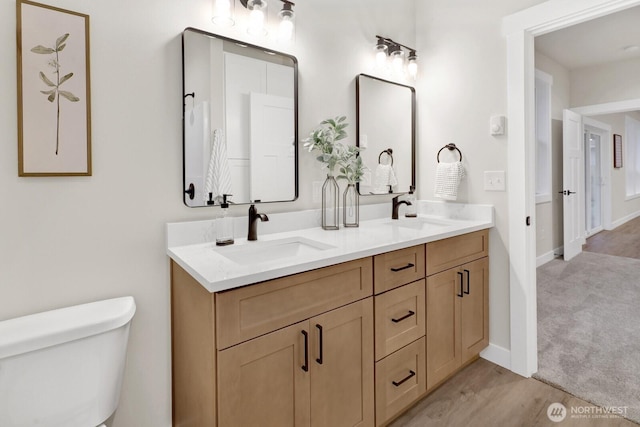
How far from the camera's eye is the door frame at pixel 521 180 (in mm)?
1892

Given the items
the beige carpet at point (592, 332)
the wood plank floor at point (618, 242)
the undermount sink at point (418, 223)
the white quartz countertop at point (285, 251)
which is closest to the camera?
the white quartz countertop at point (285, 251)

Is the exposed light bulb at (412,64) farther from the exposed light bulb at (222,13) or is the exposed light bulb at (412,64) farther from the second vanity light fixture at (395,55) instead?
the exposed light bulb at (222,13)

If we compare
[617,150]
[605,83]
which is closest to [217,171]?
[605,83]

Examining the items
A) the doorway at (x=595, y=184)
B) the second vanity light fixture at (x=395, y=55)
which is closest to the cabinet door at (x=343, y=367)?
the second vanity light fixture at (x=395, y=55)

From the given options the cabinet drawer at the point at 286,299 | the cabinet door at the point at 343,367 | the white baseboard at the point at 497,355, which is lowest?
the white baseboard at the point at 497,355

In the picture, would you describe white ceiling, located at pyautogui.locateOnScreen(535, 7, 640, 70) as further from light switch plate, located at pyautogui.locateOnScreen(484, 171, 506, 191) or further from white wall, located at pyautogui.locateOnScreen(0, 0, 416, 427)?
white wall, located at pyautogui.locateOnScreen(0, 0, 416, 427)

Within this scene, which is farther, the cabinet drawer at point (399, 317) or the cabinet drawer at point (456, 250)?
the cabinet drawer at point (456, 250)

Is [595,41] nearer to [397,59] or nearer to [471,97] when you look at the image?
[471,97]

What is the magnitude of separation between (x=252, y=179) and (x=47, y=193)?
0.80 m

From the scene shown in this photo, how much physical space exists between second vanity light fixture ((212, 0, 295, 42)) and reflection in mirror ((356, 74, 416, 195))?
568mm

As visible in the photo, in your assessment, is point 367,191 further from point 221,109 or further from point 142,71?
point 142,71

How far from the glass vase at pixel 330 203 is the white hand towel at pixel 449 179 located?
74 cm

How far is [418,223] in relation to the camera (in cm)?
228

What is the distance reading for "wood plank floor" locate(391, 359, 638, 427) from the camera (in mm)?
1588
